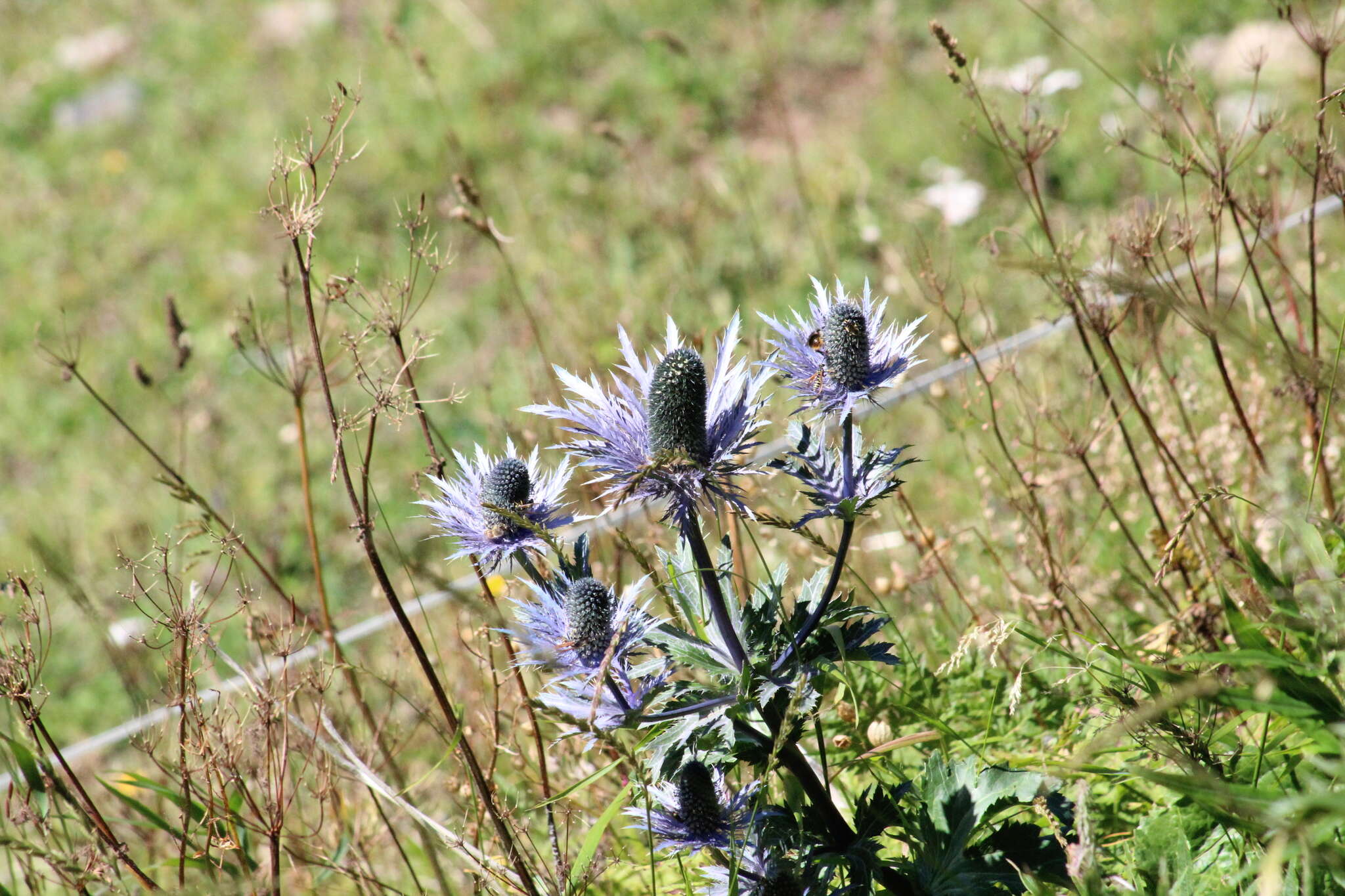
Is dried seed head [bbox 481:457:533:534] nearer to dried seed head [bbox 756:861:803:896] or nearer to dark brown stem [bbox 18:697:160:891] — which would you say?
dried seed head [bbox 756:861:803:896]

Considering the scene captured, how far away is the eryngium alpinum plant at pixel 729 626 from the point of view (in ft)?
5.33

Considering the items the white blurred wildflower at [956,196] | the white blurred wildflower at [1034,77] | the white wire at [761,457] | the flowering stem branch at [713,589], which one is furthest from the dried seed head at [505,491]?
the white blurred wildflower at [956,196]

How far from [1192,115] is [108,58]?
23.6ft

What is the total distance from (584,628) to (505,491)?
257mm

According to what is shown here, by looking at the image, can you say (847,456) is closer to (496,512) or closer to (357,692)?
(496,512)

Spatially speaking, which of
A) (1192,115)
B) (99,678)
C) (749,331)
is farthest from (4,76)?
(1192,115)

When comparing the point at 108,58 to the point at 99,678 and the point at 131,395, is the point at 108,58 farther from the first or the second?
the point at 99,678

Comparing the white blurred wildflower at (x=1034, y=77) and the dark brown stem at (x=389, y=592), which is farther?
the white blurred wildflower at (x=1034, y=77)

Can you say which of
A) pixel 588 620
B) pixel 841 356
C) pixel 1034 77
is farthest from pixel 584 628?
pixel 1034 77

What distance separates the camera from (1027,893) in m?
1.84

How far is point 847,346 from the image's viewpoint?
1673mm

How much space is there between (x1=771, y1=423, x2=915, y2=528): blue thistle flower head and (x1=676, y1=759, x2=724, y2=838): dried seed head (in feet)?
1.38

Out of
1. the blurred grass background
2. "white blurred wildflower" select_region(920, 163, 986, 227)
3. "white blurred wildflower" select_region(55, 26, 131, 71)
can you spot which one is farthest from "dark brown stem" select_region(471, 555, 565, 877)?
"white blurred wildflower" select_region(55, 26, 131, 71)

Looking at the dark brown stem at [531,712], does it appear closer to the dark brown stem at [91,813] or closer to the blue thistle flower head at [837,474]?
the blue thistle flower head at [837,474]
